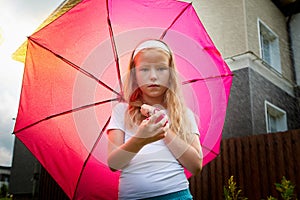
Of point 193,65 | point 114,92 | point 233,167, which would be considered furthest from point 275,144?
point 114,92

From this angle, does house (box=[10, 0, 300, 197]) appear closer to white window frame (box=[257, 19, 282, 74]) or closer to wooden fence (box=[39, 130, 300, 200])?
white window frame (box=[257, 19, 282, 74])

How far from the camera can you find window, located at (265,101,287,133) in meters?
7.90

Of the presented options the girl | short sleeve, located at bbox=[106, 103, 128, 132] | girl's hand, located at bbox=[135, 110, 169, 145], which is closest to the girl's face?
the girl

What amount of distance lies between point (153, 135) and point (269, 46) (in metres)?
8.04

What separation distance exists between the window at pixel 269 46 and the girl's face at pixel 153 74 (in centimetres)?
712

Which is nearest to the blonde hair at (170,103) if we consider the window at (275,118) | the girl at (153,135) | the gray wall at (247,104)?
the girl at (153,135)

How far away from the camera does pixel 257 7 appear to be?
326 inches

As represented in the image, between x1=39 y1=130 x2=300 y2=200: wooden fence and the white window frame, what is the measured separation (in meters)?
3.38

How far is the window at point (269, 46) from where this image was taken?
8.43 m

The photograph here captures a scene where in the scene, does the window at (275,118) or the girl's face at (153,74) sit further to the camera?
the window at (275,118)

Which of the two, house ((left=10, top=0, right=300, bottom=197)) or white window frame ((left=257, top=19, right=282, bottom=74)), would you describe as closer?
house ((left=10, top=0, right=300, bottom=197))

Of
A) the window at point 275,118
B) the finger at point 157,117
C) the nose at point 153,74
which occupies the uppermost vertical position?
the window at point 275,118

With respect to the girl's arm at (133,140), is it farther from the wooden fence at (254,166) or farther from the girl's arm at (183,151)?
the wooden fence at (254,166)

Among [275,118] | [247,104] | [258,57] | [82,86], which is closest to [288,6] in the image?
[258,57]
